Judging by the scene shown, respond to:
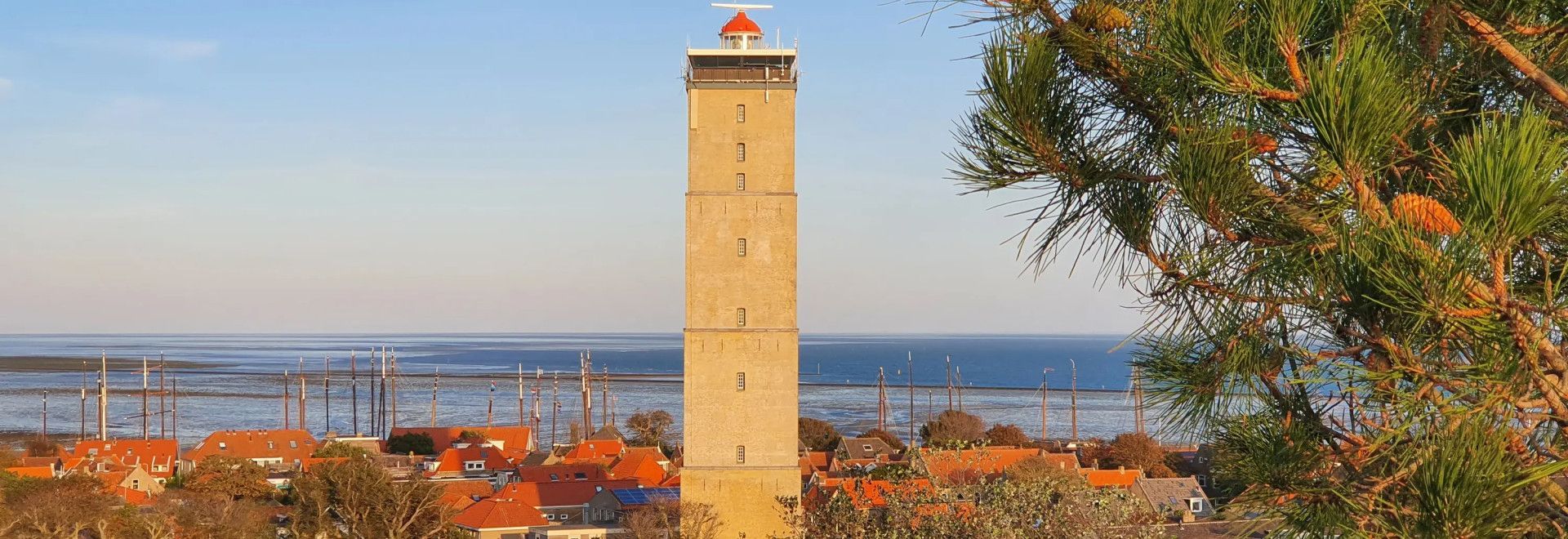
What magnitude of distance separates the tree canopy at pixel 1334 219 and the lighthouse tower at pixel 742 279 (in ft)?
71.7

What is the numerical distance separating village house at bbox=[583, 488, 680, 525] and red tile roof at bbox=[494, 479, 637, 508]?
22.3 inches

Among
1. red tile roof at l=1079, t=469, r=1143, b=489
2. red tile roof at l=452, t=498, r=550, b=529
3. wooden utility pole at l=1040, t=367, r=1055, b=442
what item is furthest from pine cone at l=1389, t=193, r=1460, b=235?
wooden utility pole at l=1040, t=367, r=1055, b=442

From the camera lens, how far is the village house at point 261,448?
47.4m

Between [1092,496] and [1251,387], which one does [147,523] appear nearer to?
[1092,496]

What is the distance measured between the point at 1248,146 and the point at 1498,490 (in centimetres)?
100

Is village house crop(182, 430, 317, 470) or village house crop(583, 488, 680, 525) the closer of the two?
village house crop(583, 488, 680, 525)

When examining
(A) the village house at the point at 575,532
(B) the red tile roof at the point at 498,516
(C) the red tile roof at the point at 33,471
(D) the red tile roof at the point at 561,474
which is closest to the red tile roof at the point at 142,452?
(C) the red tile roof at the point at 33,471

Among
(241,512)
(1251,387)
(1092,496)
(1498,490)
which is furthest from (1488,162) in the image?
(241,512)

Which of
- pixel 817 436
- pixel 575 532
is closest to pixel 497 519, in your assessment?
pixel 575 532

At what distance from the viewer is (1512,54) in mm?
3379

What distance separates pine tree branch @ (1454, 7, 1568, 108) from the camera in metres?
3.33

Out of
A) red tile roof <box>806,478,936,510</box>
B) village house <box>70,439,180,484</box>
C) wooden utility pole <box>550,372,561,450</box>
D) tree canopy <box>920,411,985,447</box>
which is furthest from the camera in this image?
wooden utility pole <box>550,372,561,450</box>

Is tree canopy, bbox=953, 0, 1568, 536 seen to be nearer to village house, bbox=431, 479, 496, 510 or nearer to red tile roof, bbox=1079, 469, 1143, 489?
village house, bbox=431, 479, 496, 510

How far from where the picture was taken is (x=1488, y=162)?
8.89 feet
